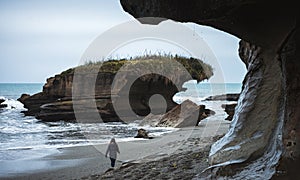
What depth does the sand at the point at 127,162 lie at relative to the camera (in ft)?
21.6

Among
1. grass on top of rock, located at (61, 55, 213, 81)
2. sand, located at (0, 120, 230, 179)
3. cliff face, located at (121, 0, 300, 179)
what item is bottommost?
sand, located at (0, 120, 230, 179)

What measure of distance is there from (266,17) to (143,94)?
2142cm

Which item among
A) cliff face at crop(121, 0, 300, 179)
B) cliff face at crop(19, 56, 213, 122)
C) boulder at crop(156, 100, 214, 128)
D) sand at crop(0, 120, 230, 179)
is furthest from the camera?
cliff face at crop(19, 56, 213, 122)

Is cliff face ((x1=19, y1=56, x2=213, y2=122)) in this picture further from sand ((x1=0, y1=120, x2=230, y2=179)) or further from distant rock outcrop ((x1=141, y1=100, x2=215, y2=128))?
sand ((x1=0, y1=120, x2=230, y2=179))

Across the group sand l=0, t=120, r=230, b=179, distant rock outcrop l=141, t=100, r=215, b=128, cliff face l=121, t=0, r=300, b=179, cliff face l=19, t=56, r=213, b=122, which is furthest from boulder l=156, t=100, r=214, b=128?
cliff face l=121, t=0, r=300, b=179

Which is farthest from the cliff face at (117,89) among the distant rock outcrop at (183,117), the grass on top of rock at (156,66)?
the distant rock outcrop at (183,117)

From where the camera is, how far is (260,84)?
510 centimetres

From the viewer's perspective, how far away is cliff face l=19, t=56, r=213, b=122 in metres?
23.5

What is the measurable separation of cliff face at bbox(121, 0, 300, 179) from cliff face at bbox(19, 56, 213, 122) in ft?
58.8

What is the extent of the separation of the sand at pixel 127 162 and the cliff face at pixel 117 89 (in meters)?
10.5

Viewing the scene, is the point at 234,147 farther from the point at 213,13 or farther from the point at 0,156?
the point at 0,156

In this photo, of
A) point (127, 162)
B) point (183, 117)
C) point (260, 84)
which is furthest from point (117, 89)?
point (260, 84)

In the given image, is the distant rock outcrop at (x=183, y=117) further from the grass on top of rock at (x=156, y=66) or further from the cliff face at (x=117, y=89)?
the grass on top of rock at (x=156, y=66)

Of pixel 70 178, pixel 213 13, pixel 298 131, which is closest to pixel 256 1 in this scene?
pixel 213 13
